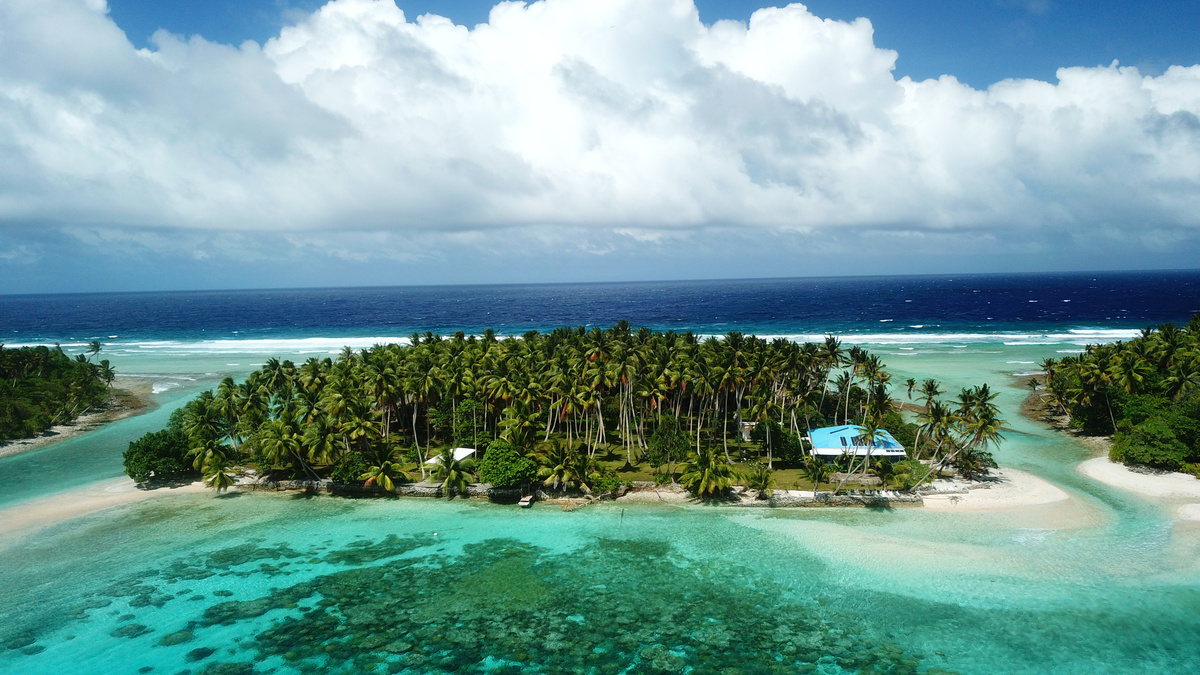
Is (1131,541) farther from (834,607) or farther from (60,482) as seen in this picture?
(60,482)

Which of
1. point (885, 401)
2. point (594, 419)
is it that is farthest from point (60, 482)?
point (885, 401)

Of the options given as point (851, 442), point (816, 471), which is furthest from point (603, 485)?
point (851, 442)

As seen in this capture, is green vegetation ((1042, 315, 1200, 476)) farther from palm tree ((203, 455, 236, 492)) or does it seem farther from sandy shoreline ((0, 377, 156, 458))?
sandy shoreline ((0, 377, 156, 458))

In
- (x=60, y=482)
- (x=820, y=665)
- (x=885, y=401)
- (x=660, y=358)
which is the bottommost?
(x=820, y=665)

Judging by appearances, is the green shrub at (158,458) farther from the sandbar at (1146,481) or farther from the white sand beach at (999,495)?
the sandbar at (1146,481)

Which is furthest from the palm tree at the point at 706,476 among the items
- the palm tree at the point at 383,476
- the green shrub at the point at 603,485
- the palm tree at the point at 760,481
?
the palm tree at the point at 383,476

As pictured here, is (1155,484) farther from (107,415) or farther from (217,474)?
(107,415)

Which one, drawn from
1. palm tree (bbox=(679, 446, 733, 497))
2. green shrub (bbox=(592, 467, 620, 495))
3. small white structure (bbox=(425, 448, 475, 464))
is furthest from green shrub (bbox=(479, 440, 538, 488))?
palm tree (bbox=(679, 446, 733, 497))
